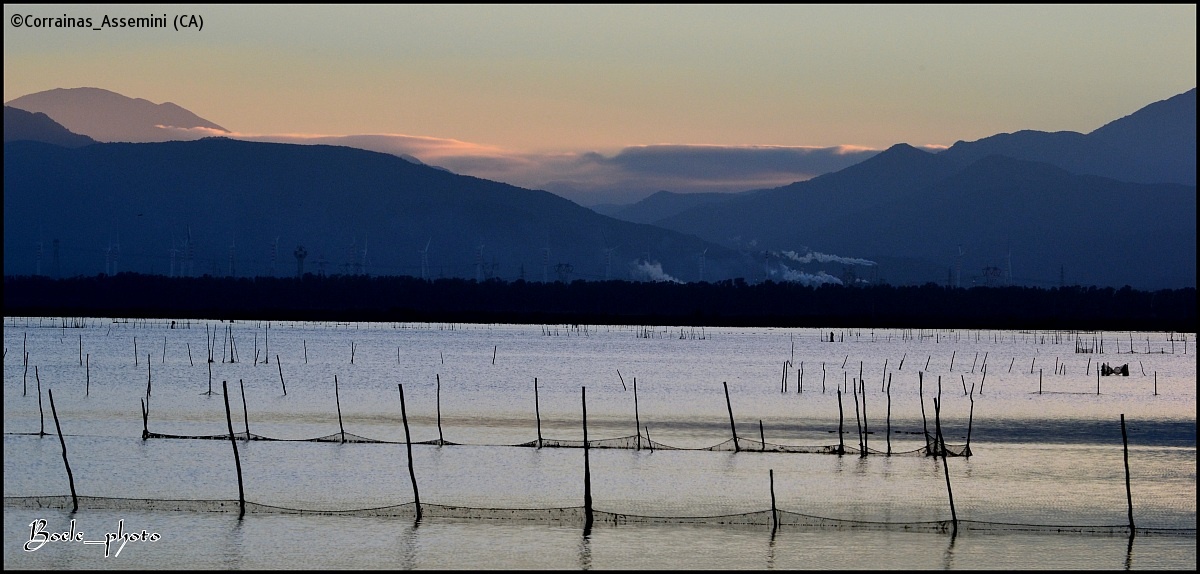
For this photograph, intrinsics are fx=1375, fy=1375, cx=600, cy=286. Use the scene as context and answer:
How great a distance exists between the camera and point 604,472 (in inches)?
1480

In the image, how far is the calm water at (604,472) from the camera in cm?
2712

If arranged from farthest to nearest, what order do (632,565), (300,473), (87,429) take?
(87,429) → (300,473) → (632,565)

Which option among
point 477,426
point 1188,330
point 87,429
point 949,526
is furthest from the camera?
point 1188,330

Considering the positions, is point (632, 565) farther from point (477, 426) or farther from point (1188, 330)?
point (1188, 330)

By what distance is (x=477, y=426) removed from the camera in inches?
1955

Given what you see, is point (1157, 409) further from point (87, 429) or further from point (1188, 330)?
point (1188, 330)

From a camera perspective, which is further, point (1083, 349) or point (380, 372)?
point (1083, 349)

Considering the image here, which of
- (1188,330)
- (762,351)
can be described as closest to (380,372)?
(762,351)

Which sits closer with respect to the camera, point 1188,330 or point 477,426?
point 477,426

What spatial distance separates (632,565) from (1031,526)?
10052 millimetres

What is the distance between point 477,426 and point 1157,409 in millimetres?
31071

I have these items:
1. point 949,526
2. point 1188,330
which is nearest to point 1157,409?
point 949,526

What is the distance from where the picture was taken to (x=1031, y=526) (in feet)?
99.6

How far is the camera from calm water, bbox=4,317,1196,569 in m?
27.1
